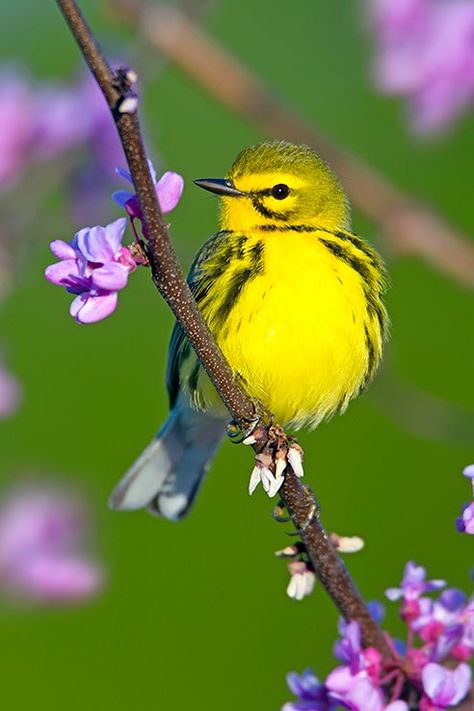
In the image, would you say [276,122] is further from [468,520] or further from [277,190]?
[468,520]

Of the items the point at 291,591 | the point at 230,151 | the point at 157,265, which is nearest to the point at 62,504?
the point at 291,591

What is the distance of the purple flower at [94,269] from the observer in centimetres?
178

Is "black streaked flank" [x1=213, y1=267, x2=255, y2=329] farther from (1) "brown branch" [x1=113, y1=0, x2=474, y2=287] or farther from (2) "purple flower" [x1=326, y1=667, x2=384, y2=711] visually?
(2) "purple flower" [x1=326, y1=667, x2=384, y2=711]

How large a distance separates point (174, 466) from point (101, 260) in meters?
1.52

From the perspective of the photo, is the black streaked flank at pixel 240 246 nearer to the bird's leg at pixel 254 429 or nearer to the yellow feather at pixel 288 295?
the yellow feather at pixel 288 295

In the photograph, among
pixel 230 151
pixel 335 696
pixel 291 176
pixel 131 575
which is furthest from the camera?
pixel 230 151

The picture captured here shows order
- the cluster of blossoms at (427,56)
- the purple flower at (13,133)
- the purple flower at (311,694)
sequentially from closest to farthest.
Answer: the purple flower at (311,694) → the cluster of blossoms at (427,56) → the purple flower at (13,133)

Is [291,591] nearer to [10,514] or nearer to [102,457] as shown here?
[10,514]

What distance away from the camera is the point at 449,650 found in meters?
2.12

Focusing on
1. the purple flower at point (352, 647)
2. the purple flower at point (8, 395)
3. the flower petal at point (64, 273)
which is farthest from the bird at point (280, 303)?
the flower petal at point (64, 273)

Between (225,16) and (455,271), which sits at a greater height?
(225,16)

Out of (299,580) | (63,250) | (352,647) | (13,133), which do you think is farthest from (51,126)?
(352,647)

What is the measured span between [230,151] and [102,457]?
1.77 m

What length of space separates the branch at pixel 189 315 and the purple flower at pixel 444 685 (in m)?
0.12
